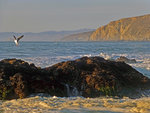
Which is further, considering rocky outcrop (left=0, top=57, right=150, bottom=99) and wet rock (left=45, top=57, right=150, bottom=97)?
wet rock (left=45, top=57, right=150, bottom=97)

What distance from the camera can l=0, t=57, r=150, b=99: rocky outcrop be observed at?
7.74 metres

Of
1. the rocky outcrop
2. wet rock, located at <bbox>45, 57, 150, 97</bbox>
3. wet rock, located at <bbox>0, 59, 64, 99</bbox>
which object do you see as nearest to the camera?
wet rock, located at <bbox>0, 59, 64, 99</bbox>

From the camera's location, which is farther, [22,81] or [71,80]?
[71,80]

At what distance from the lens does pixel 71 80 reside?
28.6ft

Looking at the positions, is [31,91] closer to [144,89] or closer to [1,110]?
[1,110]

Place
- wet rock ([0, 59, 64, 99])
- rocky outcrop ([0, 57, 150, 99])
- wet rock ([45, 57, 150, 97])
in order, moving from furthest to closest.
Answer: wet rock ([45, 57, 150, 97])
rocky outcrop ([0, 57, 150, 99])
wet rock ([0, 59, 64, 99])

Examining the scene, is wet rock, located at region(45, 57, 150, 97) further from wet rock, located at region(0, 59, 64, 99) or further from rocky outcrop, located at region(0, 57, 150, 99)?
wet rock, located at region(0, 59, 64, 99)

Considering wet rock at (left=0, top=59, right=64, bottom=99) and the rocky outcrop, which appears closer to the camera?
wet rock at (left=0, top=59, right=64, bottom=99)

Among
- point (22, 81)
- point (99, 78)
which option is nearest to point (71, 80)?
point (99, 78)

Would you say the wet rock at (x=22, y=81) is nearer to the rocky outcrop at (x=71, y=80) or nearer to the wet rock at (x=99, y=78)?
the rocky outcrop at (x=71, y=80)

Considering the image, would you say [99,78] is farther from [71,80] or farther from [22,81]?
[22,81]

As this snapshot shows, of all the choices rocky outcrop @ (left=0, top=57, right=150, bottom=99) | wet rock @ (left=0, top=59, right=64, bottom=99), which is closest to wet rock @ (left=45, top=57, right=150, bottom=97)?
rocky outcrop @ (left=0, top=57, right=150, bottom=99)

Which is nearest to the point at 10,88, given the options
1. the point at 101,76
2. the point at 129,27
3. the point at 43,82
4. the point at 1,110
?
the point at 43,82

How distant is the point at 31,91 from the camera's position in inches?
309
